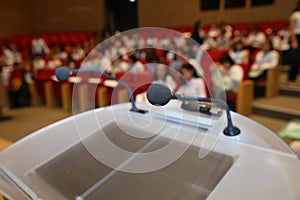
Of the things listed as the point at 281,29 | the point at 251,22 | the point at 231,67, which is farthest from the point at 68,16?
the point at 231,67

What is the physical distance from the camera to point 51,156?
42.3 inches

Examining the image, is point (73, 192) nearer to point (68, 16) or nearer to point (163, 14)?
point (163, 14)

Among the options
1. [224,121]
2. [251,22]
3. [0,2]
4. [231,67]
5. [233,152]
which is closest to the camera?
[233,152]

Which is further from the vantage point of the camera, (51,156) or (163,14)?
(163,14)

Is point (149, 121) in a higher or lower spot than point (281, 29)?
lower

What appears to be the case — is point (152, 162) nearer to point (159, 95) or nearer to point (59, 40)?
point (159, 95)

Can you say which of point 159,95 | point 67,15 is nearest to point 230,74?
point 159,95

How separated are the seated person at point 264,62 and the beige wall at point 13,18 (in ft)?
35.0

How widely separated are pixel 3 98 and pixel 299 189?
440 cm

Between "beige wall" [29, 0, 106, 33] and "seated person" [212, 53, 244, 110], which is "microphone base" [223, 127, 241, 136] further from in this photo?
"beige wall" [29, 0, 106, 33]

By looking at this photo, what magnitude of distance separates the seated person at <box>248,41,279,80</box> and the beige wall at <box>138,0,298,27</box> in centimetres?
335

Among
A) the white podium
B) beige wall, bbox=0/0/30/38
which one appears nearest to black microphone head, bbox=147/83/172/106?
the white podium

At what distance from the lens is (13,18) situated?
1148 centimetres

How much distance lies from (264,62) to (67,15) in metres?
9.38
